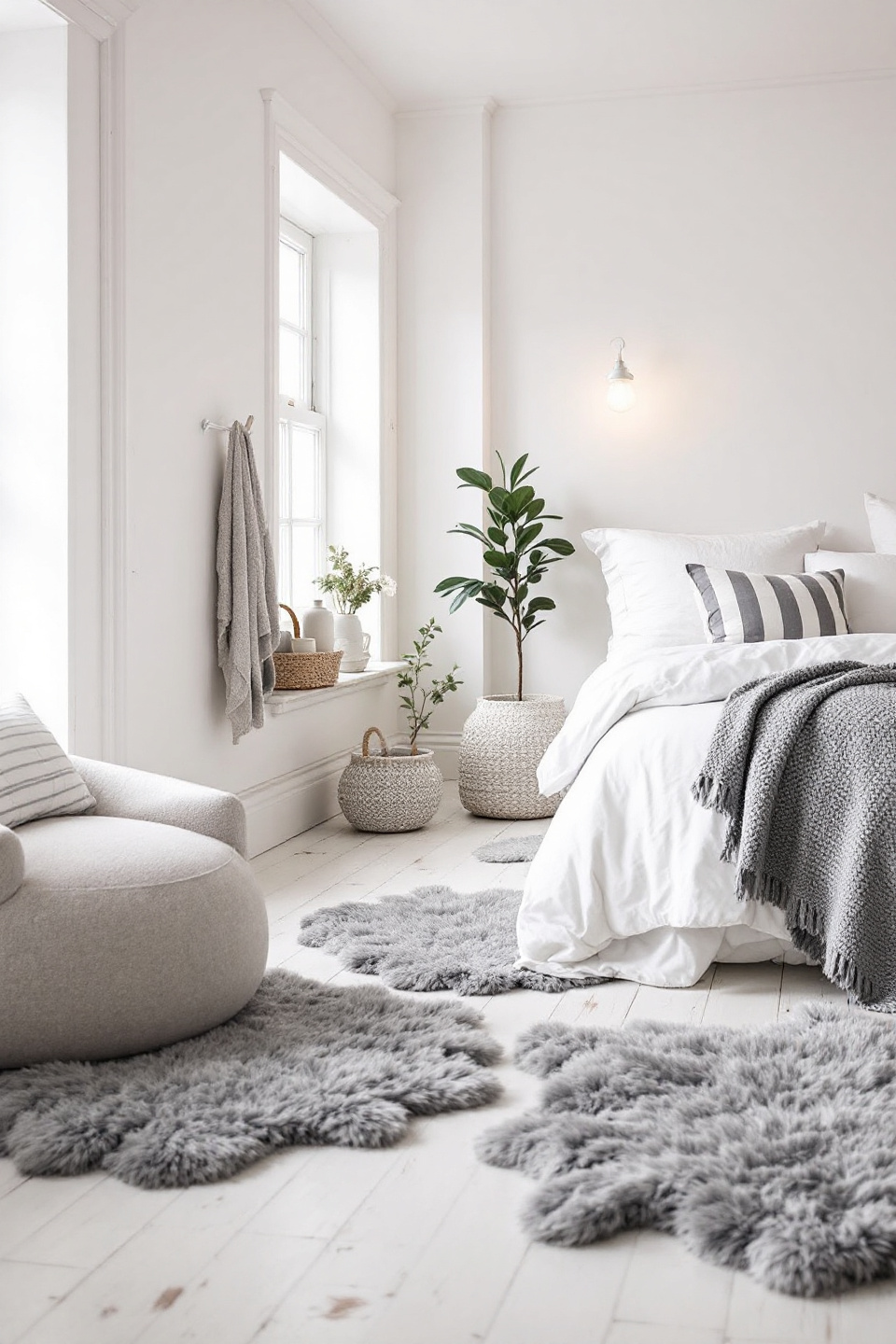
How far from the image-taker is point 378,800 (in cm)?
434

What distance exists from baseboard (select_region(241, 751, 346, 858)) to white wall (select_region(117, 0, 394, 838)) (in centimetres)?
7

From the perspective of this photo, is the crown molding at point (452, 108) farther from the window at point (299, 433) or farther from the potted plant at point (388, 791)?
the potted plant at point (388, 791)

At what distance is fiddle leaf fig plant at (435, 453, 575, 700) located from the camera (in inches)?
194

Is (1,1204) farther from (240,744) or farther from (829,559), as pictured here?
(829,559)

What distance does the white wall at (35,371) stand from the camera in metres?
2.88

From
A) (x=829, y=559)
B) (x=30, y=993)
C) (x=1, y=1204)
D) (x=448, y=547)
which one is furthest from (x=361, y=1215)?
(x=448, y=547)

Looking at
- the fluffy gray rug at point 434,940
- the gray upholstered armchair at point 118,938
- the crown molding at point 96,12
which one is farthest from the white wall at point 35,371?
the fluffy gray rug at point 434,940

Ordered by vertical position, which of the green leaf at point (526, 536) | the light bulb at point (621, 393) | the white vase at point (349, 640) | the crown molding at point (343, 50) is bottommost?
the white vase at point (349, 640)

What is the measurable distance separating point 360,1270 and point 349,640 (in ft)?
10.7

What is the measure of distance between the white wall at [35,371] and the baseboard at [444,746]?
262cm

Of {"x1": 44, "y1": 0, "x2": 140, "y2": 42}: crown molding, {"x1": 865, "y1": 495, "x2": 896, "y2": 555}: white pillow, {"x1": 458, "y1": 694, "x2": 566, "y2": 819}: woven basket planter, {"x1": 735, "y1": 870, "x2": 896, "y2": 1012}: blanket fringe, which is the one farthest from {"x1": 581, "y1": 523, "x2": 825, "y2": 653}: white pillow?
{"x1": 44, "y1": 0, "x2": 140, "y2": 42}: crown molding

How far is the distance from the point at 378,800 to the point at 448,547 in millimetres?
1390

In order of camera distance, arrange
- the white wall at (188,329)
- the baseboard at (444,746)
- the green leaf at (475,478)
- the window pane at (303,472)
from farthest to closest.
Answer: the baseboard at (444,746), the green leaf at (475,478), the window pane at (303,472), the white wall at (188,329)

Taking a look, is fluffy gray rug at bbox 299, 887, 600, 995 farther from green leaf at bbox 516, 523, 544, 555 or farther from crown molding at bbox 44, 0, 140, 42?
crown molding at bbox 44, 0, 140, 42
